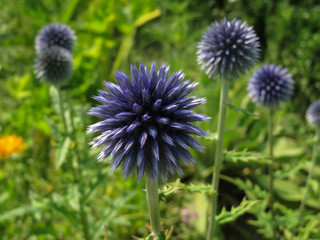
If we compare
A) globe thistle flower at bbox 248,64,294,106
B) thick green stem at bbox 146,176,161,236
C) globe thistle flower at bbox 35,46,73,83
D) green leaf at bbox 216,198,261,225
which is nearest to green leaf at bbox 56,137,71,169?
globe thistle flower at bbox 35,46,73,83

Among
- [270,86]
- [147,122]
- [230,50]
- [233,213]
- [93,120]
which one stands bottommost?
[233,213]

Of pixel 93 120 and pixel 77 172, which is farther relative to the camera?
pixel 93 120

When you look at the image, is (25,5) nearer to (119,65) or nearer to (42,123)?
(119,65)

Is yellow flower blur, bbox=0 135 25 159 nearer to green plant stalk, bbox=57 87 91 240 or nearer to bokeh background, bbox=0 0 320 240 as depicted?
bokeh background, bbox=0 0 320 240

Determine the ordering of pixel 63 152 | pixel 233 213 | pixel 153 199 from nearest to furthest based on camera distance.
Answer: pixel 153 199 < pixel 233 213 < pixel 63 152

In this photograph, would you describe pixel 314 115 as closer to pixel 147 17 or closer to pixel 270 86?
pixel 270 86

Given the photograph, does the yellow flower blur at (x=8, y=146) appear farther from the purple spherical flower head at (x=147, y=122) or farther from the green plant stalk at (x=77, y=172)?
the purple spherical flower head at (x=147, y=122)

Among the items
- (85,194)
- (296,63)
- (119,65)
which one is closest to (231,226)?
(85,194)

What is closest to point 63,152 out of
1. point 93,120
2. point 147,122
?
point 147,122
